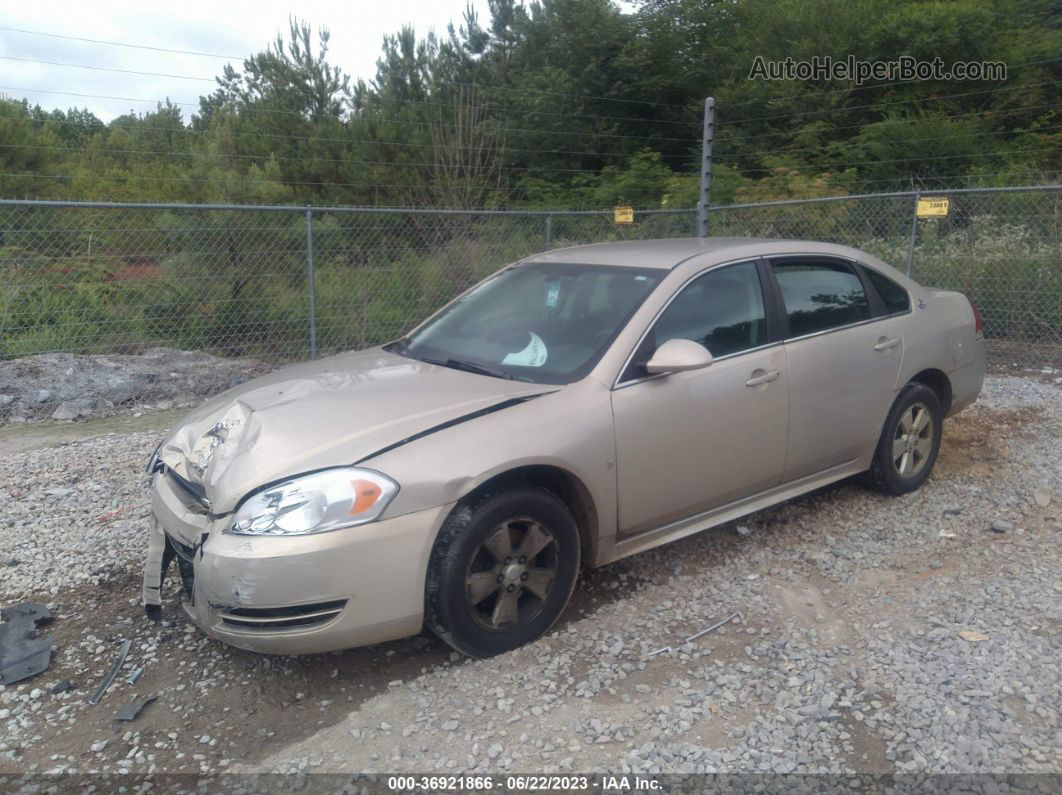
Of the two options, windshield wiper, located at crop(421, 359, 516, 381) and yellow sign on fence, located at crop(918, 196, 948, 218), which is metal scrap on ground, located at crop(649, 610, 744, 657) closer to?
windshield wiper, located at crop(421, 359, 516, 381)

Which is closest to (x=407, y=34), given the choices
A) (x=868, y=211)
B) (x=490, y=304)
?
(x=868, y=211)

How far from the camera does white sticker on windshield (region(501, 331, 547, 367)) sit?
13.4 feet

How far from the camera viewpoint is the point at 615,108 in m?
24.9

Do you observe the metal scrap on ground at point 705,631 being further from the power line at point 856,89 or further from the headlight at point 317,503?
the power line at point 856,89

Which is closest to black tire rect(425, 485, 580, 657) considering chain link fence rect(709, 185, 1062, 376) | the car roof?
the car roof

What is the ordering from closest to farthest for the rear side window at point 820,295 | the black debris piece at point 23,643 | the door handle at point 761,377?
the black debris piece at point 23,643, the door handle at point 761,377, the rear side window at point 820,295

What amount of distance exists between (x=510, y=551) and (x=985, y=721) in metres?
1.77

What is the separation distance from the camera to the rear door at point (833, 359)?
4.52 metres

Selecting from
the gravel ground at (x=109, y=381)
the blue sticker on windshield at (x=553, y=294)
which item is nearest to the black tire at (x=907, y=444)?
the blue sticker on windshield at (x=553, y=294)

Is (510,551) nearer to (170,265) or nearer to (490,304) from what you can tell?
(490,304)

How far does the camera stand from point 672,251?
4.58 metres

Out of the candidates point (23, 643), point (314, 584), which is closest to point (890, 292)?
point (314, 584)

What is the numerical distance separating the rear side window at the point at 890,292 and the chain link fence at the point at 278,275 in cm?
414

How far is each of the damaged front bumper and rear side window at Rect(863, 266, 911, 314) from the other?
3.14 meters
